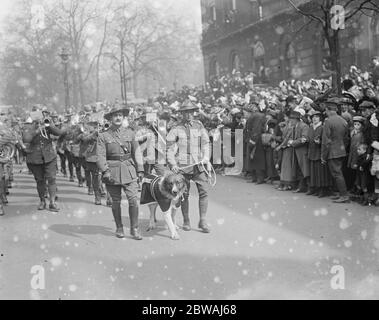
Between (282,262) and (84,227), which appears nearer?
(282,262)

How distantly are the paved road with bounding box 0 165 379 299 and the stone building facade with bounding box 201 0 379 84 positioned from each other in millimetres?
10969

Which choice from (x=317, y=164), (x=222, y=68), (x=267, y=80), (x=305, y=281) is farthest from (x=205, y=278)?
(x=222, y=68)

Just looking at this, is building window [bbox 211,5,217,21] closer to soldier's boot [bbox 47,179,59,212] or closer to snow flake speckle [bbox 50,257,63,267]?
soldier's boot [bbox 47,179,59,212]

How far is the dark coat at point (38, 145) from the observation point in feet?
33.6

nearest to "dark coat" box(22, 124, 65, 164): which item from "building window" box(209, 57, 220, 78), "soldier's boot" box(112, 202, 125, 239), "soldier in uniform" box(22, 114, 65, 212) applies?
"soldier in uniform" box(22, 114, 65, 212)

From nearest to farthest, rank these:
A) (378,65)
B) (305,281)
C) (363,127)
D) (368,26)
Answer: (305,281) < (363,127) < (378,65) < (368,26)

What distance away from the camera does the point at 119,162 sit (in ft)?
25.8

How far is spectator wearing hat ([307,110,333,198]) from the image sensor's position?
10.6 metres

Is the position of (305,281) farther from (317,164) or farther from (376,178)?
(317,164)

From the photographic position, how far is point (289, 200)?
1046 centimetres

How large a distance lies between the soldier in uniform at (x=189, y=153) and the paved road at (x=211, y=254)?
0.52 meters

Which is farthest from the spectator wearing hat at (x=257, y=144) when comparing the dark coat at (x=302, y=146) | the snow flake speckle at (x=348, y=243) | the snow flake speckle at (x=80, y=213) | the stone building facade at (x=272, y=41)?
the stone building facade at (x=272, y=41)

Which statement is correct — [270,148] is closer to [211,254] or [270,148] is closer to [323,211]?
[323,211]
